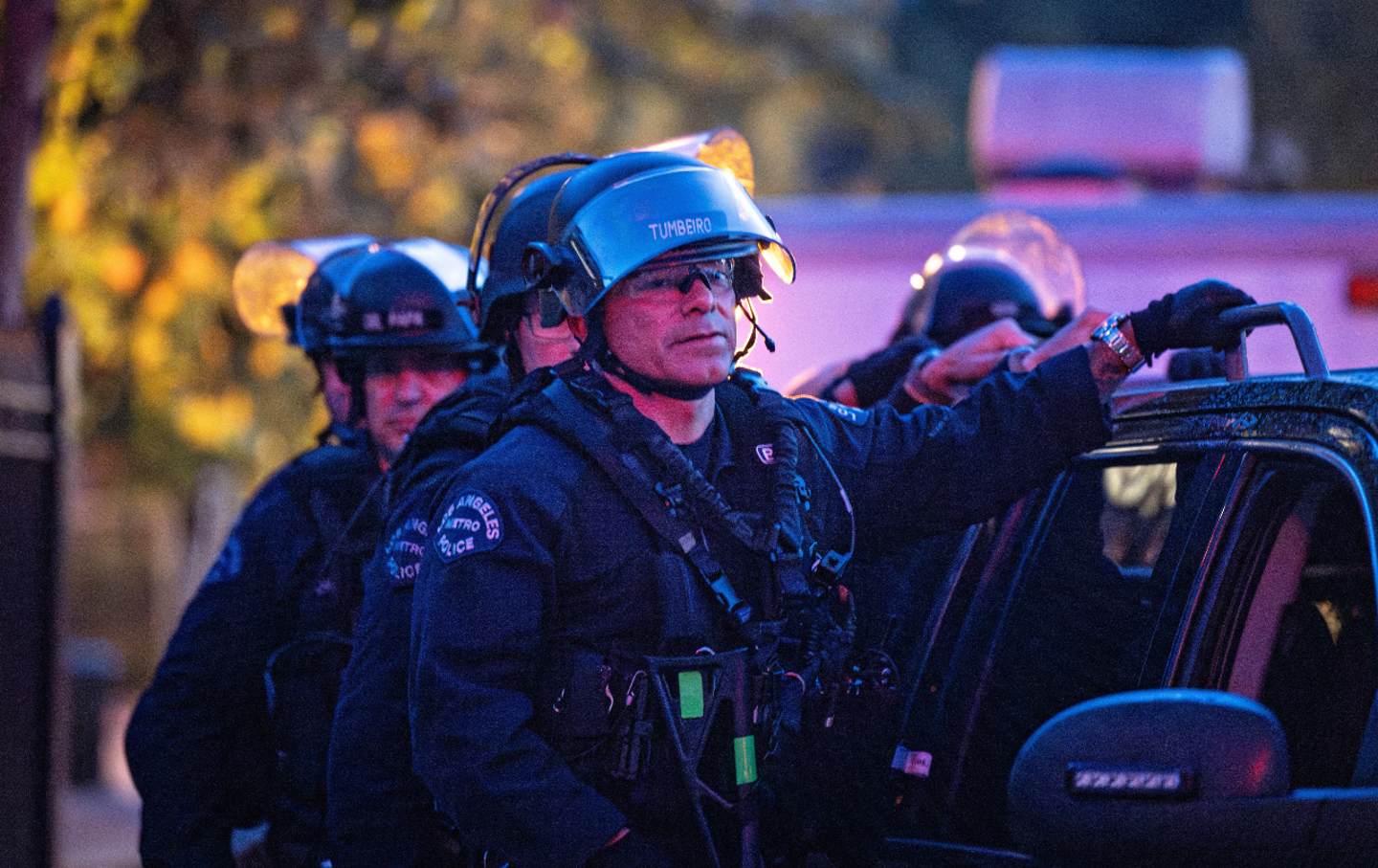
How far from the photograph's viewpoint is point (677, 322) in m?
3.27

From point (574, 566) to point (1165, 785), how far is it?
1.00 metres

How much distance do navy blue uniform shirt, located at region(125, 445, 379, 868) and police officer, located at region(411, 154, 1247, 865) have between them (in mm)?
1399

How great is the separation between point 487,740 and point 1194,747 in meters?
1.02

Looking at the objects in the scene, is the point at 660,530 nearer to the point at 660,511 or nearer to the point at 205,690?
the point at 660,511

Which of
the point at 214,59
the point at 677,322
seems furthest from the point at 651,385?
the point at 214,59

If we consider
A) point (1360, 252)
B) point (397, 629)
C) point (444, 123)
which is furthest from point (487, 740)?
point (444, 123)

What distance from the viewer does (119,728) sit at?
62.1 feet

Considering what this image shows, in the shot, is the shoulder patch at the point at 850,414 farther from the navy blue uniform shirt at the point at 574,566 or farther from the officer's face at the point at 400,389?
the officer's face at the point at 400,389

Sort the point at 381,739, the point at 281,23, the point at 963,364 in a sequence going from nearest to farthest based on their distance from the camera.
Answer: the point at 381,739 → the point at 963,364 → the point at 281,23

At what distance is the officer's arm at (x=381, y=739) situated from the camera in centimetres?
351

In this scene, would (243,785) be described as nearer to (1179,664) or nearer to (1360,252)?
(1179,664)

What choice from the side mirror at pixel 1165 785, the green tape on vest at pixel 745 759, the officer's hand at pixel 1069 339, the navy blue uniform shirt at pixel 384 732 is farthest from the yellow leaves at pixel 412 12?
the side mirror at pixel 1165 785

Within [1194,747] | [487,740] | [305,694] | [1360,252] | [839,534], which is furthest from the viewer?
[1360,252]

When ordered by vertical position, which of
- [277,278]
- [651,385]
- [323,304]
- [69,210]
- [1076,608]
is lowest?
[1076,608]
